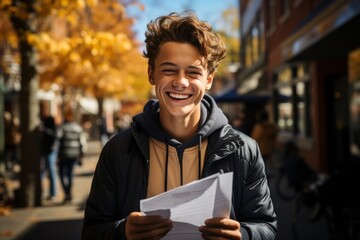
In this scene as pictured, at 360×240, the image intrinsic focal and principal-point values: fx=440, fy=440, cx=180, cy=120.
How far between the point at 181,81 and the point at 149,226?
0.64 m

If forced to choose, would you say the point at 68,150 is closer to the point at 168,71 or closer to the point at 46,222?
the point at 46,222

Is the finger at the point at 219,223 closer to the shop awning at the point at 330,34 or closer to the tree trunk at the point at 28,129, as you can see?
the shop awning at the point at 330,34

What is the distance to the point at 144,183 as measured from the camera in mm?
1992

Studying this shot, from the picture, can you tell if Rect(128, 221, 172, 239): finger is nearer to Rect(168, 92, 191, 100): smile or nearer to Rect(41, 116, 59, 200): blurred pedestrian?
Rect(168, 92, 191, 100): smile

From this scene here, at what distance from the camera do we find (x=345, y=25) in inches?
239

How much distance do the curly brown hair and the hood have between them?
0.73 ft

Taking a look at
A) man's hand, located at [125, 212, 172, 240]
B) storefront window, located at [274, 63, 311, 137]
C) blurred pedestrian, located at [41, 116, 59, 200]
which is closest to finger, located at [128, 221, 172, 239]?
man's hand, located at [125, 212, 172, 240]

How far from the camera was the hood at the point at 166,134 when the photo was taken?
6.74 feet

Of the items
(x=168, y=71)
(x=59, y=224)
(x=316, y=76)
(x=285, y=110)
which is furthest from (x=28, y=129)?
(x=285, y=110)

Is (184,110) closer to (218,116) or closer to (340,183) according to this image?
(218,116)

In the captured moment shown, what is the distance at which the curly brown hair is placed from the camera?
77.1 inches

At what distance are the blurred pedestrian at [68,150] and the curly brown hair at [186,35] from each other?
6828 millimetres

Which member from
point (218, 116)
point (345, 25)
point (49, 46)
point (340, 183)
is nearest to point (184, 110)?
point (218, 116)

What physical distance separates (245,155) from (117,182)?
0.60 m
